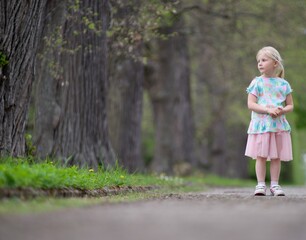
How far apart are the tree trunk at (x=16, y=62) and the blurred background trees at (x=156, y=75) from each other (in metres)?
2.23

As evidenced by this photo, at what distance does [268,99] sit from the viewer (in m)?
9.62

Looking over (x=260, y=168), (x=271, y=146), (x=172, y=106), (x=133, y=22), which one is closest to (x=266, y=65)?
(x=271, y=146)

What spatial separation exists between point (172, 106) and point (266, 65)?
13022 mm

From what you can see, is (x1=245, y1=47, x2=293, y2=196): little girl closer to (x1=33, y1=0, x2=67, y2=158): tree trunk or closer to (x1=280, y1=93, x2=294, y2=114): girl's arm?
(x1=280, y1=93, x2=294, y2=114): girl's arm

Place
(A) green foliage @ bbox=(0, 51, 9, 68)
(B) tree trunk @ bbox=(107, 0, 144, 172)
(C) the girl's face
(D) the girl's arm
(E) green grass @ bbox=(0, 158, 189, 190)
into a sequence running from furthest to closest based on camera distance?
1. (B) tree trunk @ bbox=(107, 0, 144, 172)
2. (C) the girl's face
3. (D) the girl's arm
4. (A) green foliage @ bbox=(0, 51, 9, 68)
5. (E) green grass @ bbox=(0, 158, 189, 190)

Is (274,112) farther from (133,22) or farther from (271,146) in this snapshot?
(133,22)

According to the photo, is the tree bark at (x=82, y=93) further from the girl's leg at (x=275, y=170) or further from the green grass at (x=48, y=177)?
the girl's leg at (x=275, y=170)

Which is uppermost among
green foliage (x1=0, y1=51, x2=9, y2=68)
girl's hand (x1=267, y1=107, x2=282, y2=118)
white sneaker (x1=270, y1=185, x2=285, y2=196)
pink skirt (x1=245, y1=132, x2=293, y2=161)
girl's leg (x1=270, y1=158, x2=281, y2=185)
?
green foliage (x1=0, y1=51, x2=9, y2=68)

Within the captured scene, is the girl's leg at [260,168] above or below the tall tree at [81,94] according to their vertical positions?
below

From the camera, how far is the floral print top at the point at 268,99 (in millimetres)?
9469

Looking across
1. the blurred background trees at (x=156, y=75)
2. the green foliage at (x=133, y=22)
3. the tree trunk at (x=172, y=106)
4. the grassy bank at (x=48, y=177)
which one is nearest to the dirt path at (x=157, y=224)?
the grassy bank at (x=48, y=177)

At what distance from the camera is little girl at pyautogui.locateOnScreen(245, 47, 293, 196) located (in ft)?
30.8

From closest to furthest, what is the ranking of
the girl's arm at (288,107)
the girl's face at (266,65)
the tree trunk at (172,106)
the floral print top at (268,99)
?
the girl's arm at (288,107)
the floral print top at (268,99)
the girl's face at (266,65)
the tree trunk at (172,106)

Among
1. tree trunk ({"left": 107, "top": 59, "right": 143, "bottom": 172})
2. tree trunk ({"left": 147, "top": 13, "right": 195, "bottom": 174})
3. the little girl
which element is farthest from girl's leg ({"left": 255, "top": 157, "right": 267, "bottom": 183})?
tree trunk ({"left": 147, "top": 13, "right": 195, "bottom": 174})
